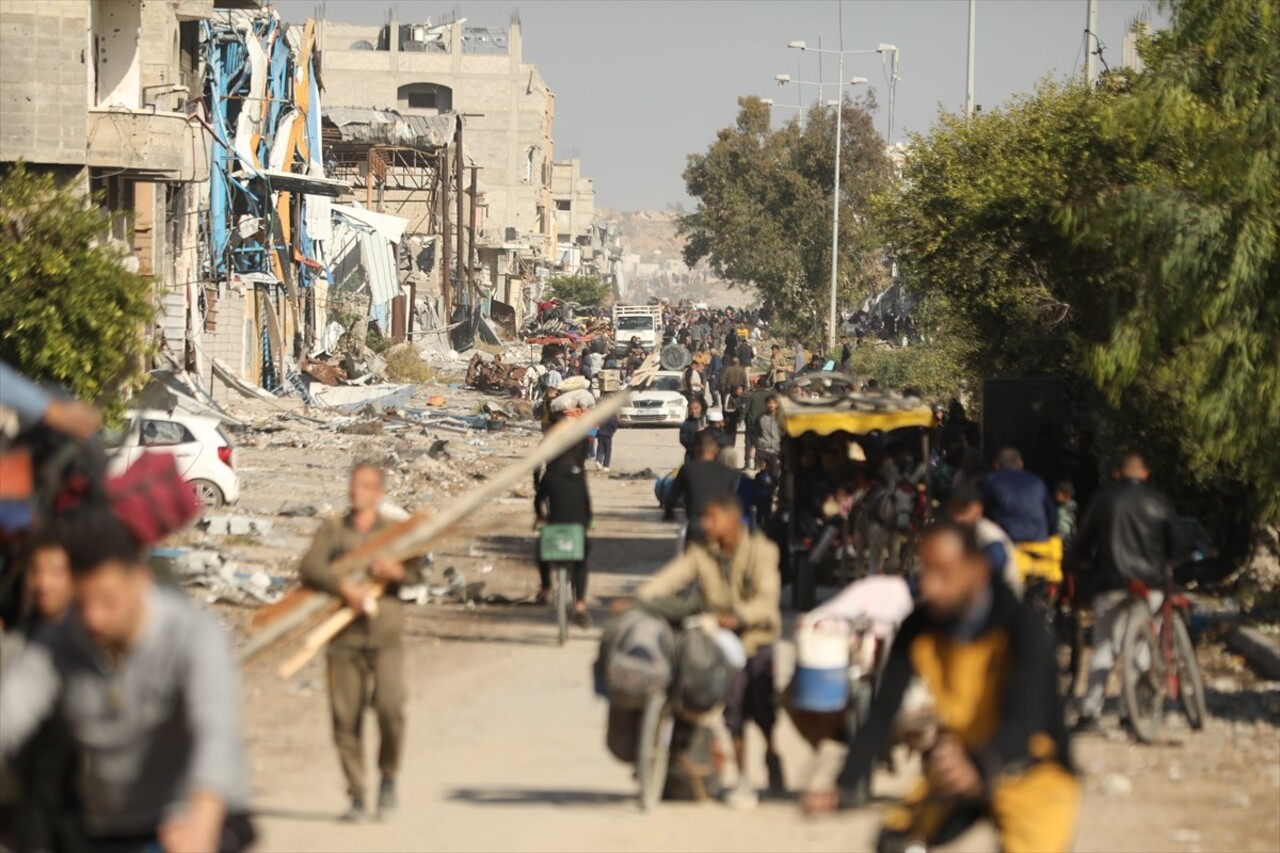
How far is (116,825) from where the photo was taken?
4.66 meters

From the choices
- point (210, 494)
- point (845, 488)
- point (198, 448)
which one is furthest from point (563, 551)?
point (210, 494)

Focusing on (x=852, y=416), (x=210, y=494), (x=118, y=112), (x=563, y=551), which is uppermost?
(x=118, y=112)

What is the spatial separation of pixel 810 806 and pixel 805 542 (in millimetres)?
10936

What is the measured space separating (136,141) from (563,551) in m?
17.0

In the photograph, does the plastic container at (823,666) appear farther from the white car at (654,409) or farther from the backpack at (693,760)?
the white car at (654,409)

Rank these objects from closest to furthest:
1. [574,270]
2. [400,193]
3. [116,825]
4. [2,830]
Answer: [116,825], [2,830], [400,193], [574,270]

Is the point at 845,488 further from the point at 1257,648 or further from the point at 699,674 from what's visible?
the point at 699,674

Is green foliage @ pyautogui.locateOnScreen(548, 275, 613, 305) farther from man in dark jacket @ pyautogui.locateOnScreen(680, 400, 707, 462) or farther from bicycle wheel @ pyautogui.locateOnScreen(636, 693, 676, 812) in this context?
bicycle wheel @ pyautogui.locateOnScreen(636, 693, 676, 812)

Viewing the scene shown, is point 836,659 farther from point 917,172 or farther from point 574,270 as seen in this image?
point 574,270

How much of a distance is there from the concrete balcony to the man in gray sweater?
2539 cm

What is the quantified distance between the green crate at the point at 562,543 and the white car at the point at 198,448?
8.99 metres

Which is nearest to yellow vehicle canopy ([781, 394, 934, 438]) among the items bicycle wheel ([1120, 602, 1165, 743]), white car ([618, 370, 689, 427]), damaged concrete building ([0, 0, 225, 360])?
bicycle wheel ([1120, 602, 1165, 743])

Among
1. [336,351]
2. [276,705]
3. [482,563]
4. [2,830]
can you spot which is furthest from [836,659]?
[336,351]

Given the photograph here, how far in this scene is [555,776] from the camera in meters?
10.3
